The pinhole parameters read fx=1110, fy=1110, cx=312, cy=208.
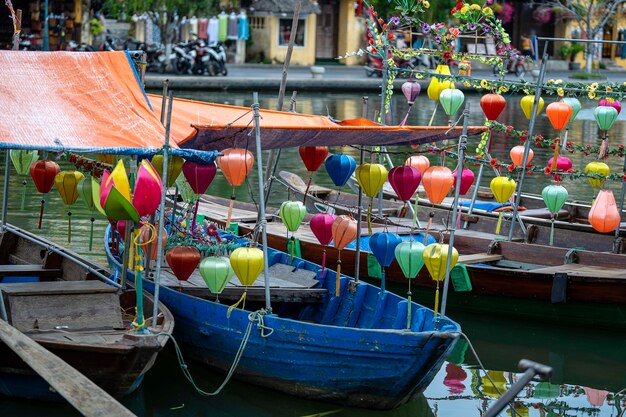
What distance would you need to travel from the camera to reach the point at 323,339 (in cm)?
786

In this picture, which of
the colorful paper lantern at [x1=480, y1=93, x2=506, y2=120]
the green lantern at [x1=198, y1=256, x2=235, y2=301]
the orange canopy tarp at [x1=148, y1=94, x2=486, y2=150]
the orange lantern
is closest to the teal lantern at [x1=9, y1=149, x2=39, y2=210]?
the orange canopy tarp at [x1=148, y1=94, x2=486, y2=150]

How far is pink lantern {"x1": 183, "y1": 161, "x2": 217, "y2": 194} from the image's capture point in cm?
836

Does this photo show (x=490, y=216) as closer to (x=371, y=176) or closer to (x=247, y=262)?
(x=371, y=176)

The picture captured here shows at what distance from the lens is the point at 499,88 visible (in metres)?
11.9

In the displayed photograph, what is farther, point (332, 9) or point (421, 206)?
point (332, 9)

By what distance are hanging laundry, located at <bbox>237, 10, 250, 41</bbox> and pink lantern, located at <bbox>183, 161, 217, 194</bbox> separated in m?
28.5

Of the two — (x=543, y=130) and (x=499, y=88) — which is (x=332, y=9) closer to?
(x=543, y=130)

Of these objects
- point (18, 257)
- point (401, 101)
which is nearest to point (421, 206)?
point (18, 257)

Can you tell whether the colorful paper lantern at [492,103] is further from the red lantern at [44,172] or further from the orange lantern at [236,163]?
the red lantern at [44,172]

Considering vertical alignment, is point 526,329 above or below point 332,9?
below

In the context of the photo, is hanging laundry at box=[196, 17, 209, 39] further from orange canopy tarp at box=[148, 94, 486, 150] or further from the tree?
orange canopy tarp at box=[148, 94, 486, 150]

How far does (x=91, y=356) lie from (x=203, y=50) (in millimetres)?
26399

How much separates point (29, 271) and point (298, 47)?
30.5 meters

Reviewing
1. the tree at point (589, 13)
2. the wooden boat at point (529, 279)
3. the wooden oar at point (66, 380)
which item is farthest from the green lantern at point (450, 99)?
the tree at point (589, 13)
